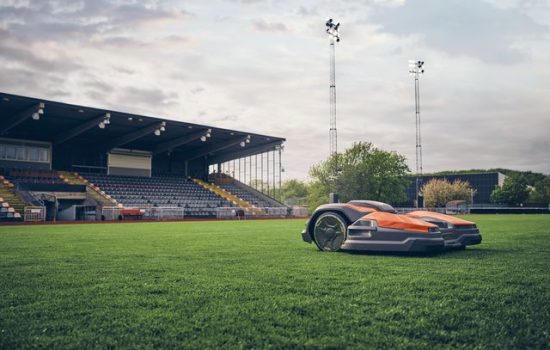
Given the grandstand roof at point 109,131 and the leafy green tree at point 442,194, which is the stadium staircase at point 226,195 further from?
the leafy green tree at point 442,194

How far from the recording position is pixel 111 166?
42219 mm

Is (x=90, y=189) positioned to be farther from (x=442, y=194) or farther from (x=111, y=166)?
(x=442, y=194)

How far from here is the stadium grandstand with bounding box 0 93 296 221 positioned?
102 feet

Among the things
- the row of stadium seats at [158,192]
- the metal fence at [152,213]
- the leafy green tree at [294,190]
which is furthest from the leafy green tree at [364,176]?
the leafy green tree at [294,190]

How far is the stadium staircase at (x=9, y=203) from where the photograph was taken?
1036 inches

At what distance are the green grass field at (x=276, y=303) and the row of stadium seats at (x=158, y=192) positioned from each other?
1167 inches

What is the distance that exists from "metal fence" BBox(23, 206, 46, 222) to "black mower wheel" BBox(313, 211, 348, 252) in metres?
24.3

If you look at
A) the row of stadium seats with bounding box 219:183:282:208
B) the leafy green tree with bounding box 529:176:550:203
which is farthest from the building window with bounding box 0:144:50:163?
the leafy green tree with bounding box 529:176:550:203

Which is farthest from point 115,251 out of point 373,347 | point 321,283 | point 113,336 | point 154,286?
point 373,347

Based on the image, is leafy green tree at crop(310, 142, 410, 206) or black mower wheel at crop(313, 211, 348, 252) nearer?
black mower wheel at crop(313, 211, 348, 252)

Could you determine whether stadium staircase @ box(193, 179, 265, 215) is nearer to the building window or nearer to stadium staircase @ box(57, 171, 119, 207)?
stadium staircase @ box(57, 171, 119, 207)

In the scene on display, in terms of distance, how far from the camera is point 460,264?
20.0 ft

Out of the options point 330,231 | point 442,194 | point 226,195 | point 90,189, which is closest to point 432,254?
point 330,231

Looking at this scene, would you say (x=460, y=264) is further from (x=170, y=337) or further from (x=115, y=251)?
(x=115, y=251)
